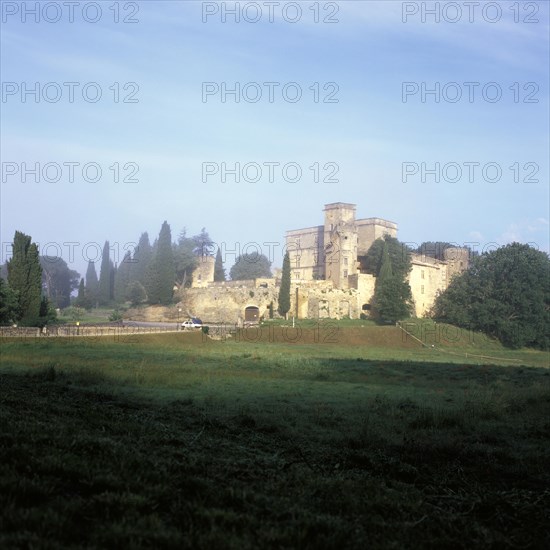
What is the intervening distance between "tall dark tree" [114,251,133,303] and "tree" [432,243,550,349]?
43.7 meters

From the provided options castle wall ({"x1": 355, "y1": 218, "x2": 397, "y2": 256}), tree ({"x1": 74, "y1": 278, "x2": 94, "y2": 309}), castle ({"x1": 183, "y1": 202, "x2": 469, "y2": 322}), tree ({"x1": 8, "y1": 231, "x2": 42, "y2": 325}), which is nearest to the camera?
tree ({"x1": 8, "y1": 231, "x2": 42, "y2": 325})

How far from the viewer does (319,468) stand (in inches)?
277

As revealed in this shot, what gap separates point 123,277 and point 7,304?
Result: 2058 inches

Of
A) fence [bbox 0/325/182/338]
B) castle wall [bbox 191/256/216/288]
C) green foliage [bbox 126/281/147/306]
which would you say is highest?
castle wall [bbox 191/256/216/288]

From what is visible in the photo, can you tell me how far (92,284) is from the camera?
87.8 metres

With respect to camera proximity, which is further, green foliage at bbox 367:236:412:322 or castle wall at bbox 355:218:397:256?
castle wall at bbox 355:218:397:256

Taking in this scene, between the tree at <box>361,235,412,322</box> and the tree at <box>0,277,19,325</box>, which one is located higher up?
the tree at <box>361,235,412,322</box>

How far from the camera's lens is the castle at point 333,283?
6525 centimetres

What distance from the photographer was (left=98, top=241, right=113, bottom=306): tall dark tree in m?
80.8

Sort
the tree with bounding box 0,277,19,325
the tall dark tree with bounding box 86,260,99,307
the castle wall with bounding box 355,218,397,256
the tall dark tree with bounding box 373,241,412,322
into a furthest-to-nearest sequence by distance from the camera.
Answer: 1. the tall dark tree with bounding box 86,260,99,307
2. the castle wall with bounding box 355,218,397,256
3. the tall dark tree with bounding box 373,241,412,322
4. the tree with bounding box 0,277,19,325

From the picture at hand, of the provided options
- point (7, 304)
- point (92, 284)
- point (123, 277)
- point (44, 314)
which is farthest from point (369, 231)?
point (7, 304)

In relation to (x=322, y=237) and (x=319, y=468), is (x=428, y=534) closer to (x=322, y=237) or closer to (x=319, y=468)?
(x=319, y=468)

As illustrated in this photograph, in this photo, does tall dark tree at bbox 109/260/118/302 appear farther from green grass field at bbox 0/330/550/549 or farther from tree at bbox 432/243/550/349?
green grass field at bbox 0/330/550/549

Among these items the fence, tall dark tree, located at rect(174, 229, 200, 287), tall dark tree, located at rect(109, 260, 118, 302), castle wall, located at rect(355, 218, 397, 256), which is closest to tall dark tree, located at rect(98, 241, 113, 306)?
tall dark tree, located at rect(109, 260, 118, 302)
